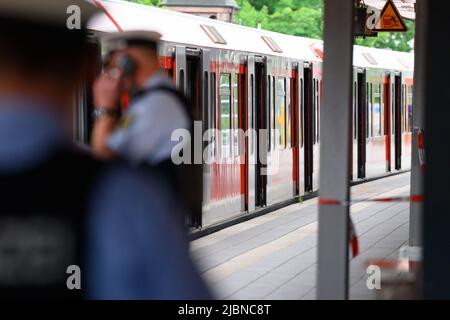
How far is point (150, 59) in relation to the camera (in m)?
3.60

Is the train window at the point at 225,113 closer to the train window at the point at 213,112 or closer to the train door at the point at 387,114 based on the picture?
the train window at the point at 213,112

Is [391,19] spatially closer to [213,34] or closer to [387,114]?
[213,34]

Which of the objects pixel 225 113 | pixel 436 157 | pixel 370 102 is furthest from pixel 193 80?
pixel 370 102

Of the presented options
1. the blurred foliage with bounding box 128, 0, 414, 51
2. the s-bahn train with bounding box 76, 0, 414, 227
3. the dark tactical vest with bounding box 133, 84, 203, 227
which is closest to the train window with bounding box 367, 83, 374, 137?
the s-bahn train with bounding box 76, 0, 414, 227

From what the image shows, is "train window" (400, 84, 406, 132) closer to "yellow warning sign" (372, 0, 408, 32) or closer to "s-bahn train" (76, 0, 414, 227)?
"s-bahn train" (76, 0, 414, 227)

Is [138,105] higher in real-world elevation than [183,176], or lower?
higher

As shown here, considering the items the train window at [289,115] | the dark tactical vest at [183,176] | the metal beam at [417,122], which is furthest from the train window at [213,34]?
the dark tactical vest at [183,176]

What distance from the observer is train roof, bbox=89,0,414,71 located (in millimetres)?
11242

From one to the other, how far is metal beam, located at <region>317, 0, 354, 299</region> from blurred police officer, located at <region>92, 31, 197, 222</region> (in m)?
2.48

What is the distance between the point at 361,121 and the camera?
23469 millimetres

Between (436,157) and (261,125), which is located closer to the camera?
(436,157)

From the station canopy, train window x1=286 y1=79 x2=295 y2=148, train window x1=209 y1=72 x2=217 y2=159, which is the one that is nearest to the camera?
train window x1=209 y1=72 x2=217 y2=159

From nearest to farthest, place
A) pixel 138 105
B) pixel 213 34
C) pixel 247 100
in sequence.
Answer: pixel 138 105 → pixel 213 34 → pixel 247 100

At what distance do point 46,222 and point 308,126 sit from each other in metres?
16.8
